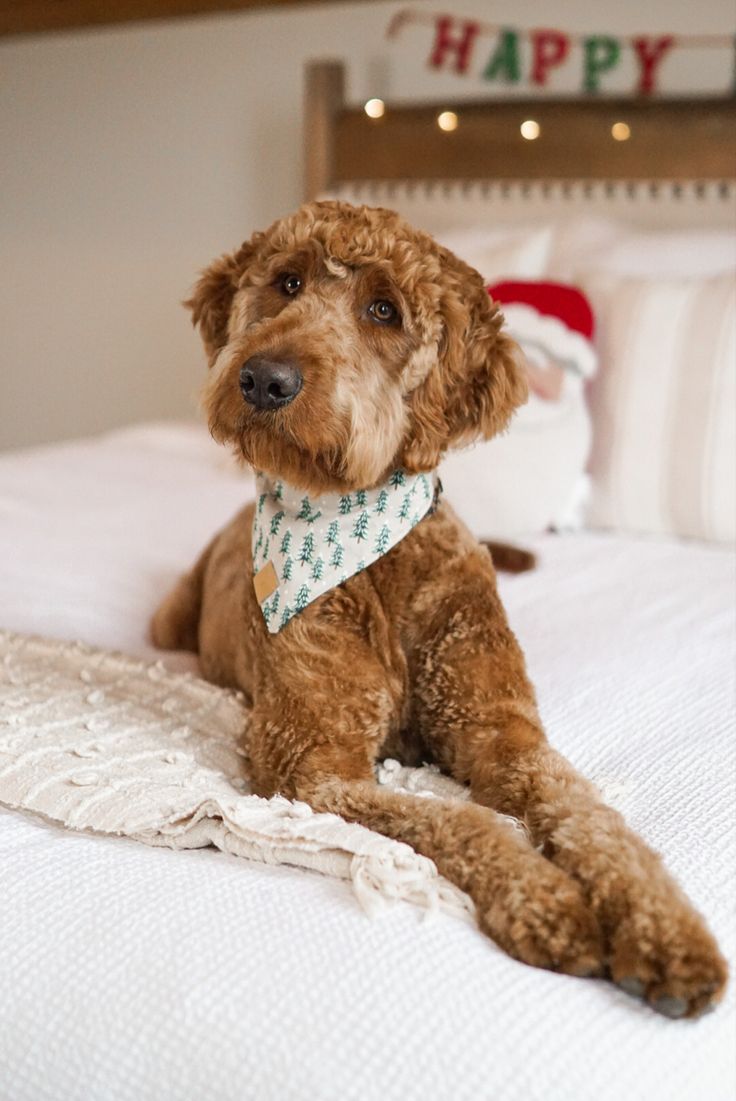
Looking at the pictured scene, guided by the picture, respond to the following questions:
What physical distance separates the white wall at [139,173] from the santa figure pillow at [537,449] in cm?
138

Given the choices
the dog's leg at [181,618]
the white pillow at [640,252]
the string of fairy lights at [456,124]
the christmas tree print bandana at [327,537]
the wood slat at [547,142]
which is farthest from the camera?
the string of fairy lights at [456,124]

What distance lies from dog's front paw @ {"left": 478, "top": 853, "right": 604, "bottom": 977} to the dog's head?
523 millimetres

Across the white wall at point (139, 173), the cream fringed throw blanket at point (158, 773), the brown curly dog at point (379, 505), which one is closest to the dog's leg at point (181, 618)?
the cream fringed throw blanket at point (158, 773)

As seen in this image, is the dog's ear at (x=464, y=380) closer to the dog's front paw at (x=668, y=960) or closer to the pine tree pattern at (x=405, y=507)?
the pine tree pattern at (x=405, y=507)

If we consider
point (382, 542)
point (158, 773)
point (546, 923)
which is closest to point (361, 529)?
point (382, 542)

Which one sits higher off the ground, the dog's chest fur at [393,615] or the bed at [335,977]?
the dog's chest fur at [393,615]

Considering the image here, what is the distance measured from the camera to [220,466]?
2963 mm

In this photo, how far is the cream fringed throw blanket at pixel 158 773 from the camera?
106cm

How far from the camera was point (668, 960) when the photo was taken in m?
0.90

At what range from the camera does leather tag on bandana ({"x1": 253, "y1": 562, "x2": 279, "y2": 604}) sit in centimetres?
139

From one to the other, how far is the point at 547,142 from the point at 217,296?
2049mm

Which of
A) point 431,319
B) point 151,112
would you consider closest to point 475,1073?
point 431,319

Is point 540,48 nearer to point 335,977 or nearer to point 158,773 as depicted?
point 158,773

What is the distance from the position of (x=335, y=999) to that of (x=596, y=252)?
7.53ft
